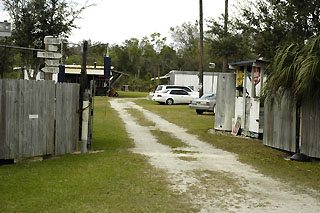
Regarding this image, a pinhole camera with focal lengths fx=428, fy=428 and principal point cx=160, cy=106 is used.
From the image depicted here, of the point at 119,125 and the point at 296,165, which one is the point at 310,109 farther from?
the point at 119,125

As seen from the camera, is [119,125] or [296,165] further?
[119,125]

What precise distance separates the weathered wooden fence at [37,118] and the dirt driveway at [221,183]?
210 cm

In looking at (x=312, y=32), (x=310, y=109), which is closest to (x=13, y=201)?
(x=310, y=109)

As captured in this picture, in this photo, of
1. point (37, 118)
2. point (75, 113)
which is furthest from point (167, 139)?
point (37, 118)

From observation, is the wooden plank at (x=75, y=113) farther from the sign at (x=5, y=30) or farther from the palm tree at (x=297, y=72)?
the palm tree at (x=297, y=72)

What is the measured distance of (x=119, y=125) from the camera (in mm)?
17906

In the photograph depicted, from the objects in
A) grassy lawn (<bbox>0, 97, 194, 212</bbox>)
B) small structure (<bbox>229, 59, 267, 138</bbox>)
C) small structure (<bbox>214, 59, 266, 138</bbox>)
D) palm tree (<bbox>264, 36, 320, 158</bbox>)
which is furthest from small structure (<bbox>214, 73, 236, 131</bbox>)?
grassy lawn (<bbox>0, 97, 194, 212</bbox>)

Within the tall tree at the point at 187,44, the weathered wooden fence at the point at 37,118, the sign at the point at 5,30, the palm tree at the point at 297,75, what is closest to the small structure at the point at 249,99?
the palm tree at the point at 297,75

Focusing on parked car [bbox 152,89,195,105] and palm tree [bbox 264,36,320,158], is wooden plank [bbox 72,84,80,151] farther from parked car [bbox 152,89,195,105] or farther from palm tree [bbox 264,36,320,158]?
parked car [bbox 152,89,195,105]

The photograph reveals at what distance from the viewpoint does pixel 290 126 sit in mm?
10797

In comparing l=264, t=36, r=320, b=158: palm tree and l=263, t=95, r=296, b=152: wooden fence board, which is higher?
l=264, t=36, r=320, b=158: palm tree

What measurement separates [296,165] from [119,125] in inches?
369

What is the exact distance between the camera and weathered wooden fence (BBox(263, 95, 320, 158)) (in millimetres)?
10172

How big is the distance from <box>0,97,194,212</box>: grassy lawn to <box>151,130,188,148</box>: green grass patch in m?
2.60
